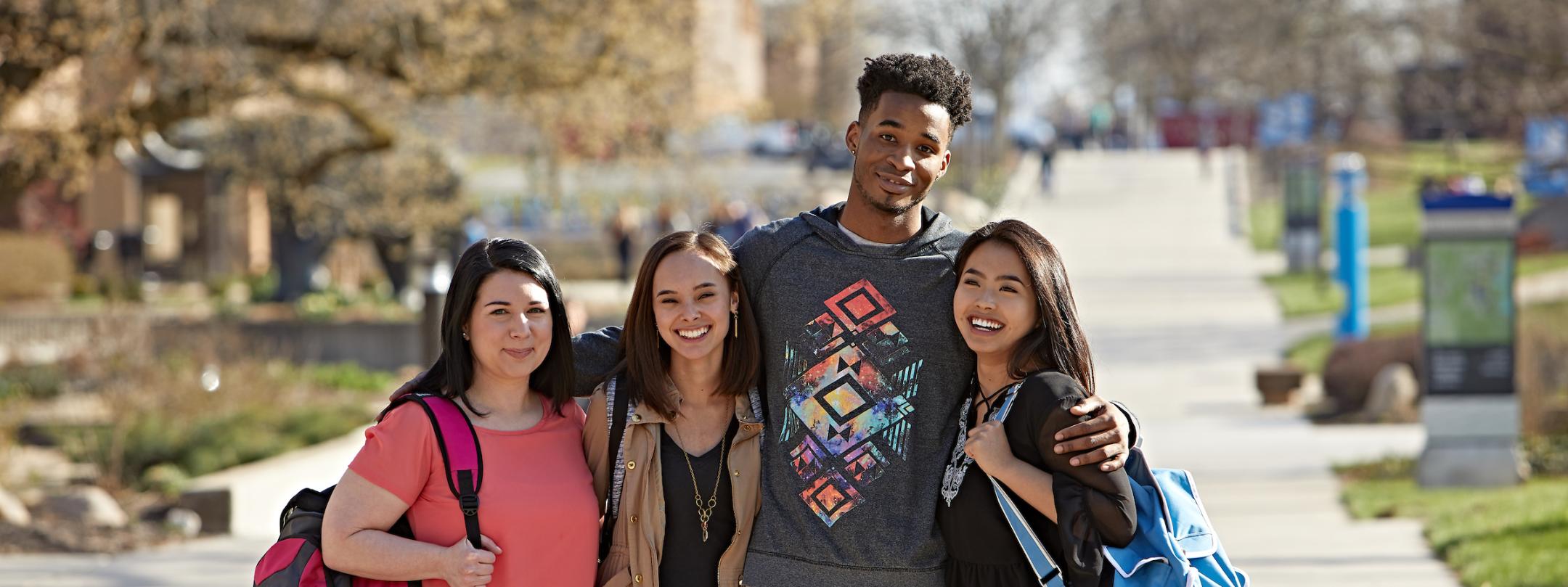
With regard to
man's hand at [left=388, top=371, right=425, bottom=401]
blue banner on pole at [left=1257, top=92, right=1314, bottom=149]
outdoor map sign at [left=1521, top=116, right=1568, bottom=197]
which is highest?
blue banner on pole at [left=1257, top=92, right=1314, bottom=149]

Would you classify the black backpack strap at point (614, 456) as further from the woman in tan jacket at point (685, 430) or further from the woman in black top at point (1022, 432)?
the woman in black top at point (1022, 432)

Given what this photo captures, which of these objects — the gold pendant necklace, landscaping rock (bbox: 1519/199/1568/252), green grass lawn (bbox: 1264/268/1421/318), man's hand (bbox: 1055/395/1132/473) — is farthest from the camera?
landscaping rock (bbox: 1519/199/1568/252)

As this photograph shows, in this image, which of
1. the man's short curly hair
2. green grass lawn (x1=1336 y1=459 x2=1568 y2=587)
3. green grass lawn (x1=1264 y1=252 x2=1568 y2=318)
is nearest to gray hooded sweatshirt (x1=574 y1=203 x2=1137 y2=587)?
the man's short curly hair

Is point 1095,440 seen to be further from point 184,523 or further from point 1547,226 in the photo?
point 1547,226

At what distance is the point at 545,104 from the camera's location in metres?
15.7

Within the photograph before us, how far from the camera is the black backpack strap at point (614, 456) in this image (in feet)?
11.7

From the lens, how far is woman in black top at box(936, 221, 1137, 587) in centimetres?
323

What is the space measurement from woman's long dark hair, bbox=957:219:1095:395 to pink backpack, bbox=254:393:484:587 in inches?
44.3

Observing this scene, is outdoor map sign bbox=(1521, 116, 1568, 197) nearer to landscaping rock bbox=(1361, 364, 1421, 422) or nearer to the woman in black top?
landscaping rock bbox=(1361, 364, 1421, 422)

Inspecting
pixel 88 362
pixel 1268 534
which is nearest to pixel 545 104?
pixel 88 362

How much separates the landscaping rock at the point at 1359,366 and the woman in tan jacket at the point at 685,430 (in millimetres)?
11810

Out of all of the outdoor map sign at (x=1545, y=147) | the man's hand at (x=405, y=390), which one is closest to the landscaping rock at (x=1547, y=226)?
the outdoor map sign at (x=1545, y=147)

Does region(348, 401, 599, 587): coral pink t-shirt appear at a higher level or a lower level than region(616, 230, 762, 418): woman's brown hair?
lower

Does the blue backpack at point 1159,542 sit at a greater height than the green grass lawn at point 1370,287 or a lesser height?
greater
